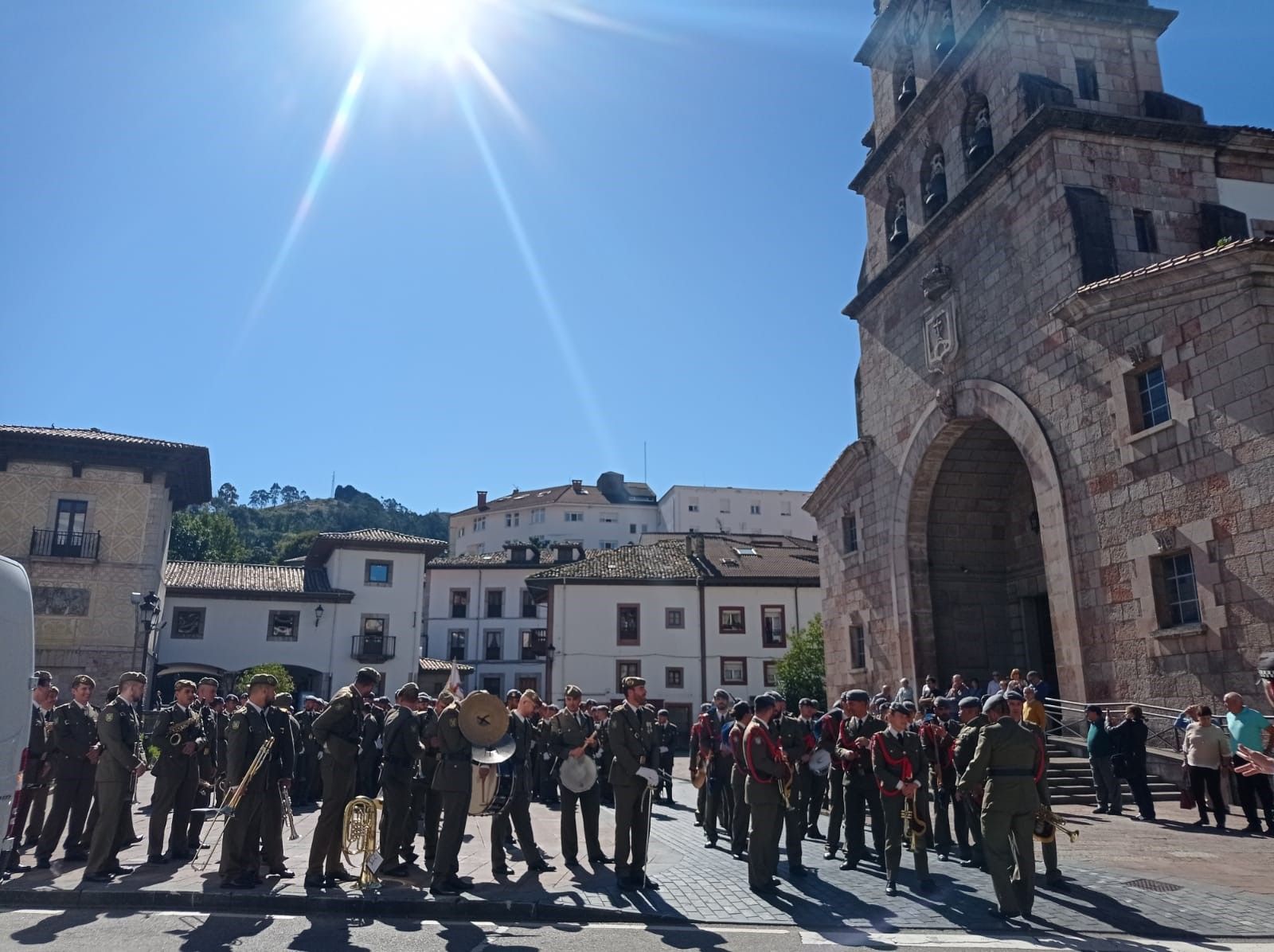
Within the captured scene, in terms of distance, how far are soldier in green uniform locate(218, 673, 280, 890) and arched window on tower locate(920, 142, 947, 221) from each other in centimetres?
1918

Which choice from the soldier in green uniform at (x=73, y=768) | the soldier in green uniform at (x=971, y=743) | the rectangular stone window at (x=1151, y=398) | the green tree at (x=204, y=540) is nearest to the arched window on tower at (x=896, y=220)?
the rectangular stone window at (x=1151, y=398)

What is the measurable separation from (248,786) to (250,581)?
34146mm

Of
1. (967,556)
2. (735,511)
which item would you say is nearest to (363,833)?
(967,556)

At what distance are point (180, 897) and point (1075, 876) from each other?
824 centimetres

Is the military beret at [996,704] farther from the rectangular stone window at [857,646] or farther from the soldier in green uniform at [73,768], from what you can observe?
the rectangular stone window at [857,646]

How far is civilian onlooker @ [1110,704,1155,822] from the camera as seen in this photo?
1291cm

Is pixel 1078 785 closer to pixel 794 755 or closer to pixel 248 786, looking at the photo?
pixel 794 755

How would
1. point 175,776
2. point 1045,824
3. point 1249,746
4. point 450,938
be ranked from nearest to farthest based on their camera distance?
point 450,938
point 1045,824
point 175,776
point 1249,746

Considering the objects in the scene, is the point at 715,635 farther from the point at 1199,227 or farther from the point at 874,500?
the point at 1199,227

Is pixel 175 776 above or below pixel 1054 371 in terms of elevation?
below

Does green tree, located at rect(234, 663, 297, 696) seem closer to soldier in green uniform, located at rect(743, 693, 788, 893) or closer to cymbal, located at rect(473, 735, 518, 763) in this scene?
cymbal, located at rect(473, 735, 518, 763)

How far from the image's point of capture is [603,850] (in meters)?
10.8

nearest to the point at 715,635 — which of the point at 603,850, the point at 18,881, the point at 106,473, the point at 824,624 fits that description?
the point at 824,624

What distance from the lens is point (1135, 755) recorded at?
→ 517 inches
